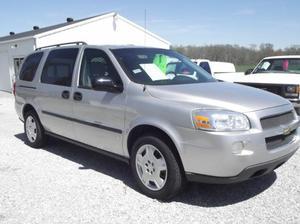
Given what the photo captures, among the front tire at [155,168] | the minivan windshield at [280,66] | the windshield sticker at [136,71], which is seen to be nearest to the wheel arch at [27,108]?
the windshield sticker at [136,71]

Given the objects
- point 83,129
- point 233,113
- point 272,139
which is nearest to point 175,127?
point 233,113

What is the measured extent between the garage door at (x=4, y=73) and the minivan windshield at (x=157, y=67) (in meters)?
18.6

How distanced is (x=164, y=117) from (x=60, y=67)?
8.14ft

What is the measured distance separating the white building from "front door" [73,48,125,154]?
1409cm

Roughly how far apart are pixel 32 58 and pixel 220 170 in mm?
4500

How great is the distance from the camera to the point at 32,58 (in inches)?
257

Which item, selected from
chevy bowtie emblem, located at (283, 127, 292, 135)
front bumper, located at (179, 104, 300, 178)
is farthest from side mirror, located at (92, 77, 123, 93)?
chevy bowtie emblem, located at (283, 127, 292, 135)

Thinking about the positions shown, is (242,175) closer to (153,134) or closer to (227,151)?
(227,151)

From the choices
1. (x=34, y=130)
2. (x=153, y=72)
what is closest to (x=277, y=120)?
(x=153, y=72)

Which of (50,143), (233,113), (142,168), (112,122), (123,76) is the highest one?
(123,76)

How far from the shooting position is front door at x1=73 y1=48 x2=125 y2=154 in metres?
4.39

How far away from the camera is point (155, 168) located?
13.1 feet

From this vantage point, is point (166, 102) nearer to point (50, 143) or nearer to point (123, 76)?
point (123, 76)

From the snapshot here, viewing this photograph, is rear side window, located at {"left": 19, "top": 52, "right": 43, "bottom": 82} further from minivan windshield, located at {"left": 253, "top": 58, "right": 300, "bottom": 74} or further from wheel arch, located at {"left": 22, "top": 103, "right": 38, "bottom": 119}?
minivan windshield, located at {"left": 253, "top": 58, "right": 300, "bottom": 74}
